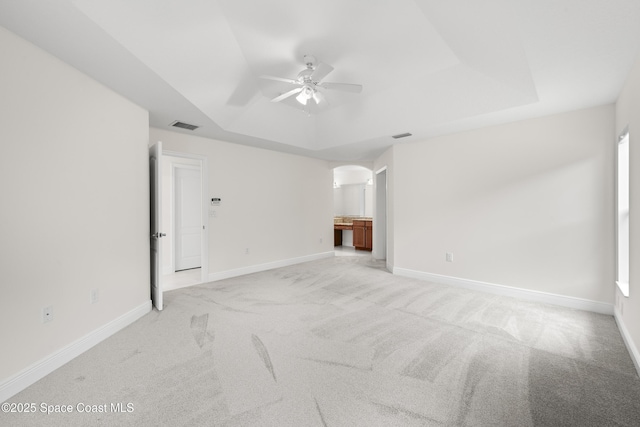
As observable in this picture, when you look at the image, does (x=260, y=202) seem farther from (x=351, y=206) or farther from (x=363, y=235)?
(x=351, y=206)

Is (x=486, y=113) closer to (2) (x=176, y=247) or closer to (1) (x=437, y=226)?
(1) (x=437, y=226)

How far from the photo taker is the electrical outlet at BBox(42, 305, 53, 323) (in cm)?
209

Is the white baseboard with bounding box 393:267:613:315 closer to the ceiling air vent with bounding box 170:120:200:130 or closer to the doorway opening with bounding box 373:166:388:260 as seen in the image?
the doorway opening with bounding box 373:166:388:260

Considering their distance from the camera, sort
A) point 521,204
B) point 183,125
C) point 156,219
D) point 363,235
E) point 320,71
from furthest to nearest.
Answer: point 363,235, point 183,125, point 521,204, point 156,219, point 320,71

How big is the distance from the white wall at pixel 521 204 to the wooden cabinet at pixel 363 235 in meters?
2.80

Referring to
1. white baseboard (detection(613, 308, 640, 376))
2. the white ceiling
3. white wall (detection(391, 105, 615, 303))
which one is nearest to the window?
white wall (detection(391, 105, 615, 303))

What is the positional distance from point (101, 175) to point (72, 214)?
1.58 ft

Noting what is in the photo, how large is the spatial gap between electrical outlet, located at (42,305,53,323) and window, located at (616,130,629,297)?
528 cm

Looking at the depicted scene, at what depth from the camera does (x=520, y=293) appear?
3730 millimetres

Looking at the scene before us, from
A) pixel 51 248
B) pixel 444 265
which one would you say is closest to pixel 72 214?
pixel 51 248

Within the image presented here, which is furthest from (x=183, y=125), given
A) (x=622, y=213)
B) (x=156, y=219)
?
(x=622, y=213)

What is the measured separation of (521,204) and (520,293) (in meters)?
1.22

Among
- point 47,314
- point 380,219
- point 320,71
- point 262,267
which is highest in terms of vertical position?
point 320,71

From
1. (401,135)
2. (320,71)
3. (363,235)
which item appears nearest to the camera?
(320,71)
